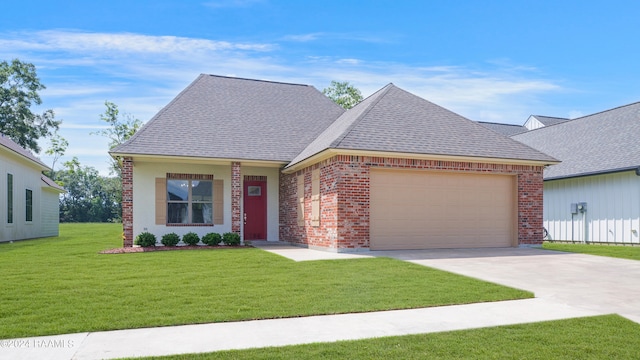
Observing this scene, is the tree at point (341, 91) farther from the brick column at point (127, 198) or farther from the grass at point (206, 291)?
the grass at point (206, 291)

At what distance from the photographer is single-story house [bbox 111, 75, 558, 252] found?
14.1 m

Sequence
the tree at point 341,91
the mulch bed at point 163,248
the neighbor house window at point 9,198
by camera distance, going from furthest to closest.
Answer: the tree at point 341,91, the neighbor house window at point 9,198, the mulch bed at point 163,248

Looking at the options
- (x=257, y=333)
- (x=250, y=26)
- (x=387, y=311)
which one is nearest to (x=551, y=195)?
(x=250, y=26)

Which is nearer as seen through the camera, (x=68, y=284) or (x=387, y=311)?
(x=387, y=311)

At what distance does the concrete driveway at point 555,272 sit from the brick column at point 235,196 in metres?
5.44

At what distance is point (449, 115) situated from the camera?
17203mm

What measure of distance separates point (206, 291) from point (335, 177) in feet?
21.8

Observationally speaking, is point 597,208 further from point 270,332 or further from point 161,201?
point 270,332

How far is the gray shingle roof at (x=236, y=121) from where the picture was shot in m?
16.7

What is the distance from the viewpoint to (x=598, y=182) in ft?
62.6

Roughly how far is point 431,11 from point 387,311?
10331 millimetres

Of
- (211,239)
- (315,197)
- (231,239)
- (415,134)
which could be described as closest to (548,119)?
(415,134)

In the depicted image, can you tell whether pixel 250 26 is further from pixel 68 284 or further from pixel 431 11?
pixel 68 284

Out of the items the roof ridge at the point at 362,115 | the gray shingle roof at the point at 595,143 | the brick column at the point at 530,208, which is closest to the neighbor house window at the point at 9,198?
the roof ridge at the point at 362,115
